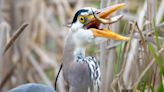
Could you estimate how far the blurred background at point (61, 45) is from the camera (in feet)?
6.11

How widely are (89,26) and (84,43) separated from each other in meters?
0.06

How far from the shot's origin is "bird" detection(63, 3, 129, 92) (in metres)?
1.58

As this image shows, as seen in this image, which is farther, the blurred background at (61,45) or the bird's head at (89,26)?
the blurred background at (61,45)

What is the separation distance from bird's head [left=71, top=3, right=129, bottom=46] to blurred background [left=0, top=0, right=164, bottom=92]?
0.63 feet

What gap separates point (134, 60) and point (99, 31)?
0.41 m

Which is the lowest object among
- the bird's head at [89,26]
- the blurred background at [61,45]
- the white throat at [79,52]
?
the blurred background at [61,45]

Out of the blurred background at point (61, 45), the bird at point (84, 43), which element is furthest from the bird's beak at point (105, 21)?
the blurred background at point (61, 45)

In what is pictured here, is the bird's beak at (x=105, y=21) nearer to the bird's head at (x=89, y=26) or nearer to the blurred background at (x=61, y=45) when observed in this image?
the bird's head at (x=89, y=26)

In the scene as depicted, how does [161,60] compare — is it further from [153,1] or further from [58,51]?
[58,51]

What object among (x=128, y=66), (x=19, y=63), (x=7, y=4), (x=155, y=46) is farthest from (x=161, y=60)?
(x=7, y=4)

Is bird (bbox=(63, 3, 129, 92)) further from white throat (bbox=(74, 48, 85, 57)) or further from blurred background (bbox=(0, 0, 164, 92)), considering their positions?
blurred background (bbox=(0, 0, 164, 92))

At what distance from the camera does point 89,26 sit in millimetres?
1603

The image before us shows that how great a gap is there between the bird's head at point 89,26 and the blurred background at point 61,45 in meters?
0.19

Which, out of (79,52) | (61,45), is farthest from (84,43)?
(61,45)
